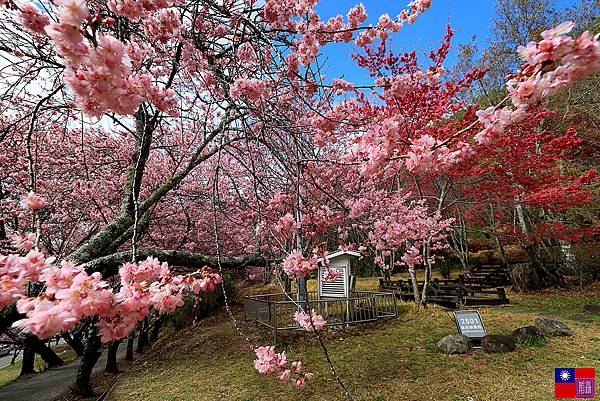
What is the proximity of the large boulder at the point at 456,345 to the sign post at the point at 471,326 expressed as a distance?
119 mm

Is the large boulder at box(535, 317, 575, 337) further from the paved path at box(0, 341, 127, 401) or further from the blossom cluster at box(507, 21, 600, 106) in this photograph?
the paved path at box(0, 341, 127, 401)

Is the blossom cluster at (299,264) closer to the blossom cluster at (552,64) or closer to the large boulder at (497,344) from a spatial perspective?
the blossom cluster at (552,64)

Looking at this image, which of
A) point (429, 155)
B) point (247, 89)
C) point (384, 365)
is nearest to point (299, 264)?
point (429, 155)

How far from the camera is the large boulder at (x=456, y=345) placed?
15.8 ft

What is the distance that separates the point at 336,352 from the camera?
5.39m

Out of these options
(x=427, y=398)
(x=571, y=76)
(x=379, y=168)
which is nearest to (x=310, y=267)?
(x=379, y=168)

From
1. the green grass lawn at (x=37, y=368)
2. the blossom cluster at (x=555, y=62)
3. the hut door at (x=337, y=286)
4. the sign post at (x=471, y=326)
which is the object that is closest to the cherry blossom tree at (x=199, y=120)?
the blossom cluster at (x=555, y=62)

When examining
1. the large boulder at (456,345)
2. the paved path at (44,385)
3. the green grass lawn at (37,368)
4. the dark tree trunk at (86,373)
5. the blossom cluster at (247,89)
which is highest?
the blossom cluster at (247,89)

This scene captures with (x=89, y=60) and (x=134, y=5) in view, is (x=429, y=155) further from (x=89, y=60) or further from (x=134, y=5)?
(x=134, y=5)

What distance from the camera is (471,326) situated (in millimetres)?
5117

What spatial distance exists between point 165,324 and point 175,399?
275 inches

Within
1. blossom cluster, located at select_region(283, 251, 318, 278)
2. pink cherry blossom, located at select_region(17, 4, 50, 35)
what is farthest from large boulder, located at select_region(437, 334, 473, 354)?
pink cherry blossom, located at select_region(17, 4, 50, 35)

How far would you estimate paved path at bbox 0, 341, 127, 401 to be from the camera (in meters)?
6.77

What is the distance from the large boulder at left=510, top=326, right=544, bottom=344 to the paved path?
8.74m
